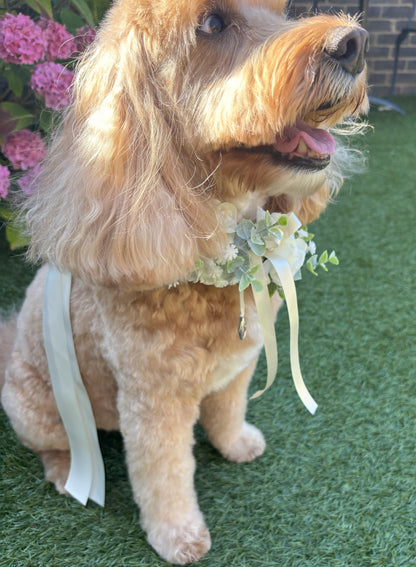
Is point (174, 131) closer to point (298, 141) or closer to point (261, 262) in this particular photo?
point (298, 141)

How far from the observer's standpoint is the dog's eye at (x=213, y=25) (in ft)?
3.02

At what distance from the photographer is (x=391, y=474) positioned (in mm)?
1422

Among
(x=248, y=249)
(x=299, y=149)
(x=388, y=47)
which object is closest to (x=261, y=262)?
(x=248, y=249)

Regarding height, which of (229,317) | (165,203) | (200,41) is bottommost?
(229,317)

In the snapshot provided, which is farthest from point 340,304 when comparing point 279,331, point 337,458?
point 337,458

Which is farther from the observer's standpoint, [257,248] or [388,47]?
[388,47]

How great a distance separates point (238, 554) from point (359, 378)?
75 centimetres

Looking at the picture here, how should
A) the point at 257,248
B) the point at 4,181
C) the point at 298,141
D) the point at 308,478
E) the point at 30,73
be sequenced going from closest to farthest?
the point at 298,141
the point at 257,248
the point at 308,478
the point at 4,181
the point at 30,73

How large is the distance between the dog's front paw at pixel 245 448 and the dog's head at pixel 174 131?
2.35 ft

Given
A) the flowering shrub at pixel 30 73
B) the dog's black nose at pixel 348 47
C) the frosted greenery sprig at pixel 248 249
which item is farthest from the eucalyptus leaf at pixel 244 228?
the flowering shrub at pixel 30 73

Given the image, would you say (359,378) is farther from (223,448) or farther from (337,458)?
(223,448)

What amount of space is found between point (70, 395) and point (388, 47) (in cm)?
509

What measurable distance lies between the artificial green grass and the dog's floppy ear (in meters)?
0.72

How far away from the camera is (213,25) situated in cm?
93
